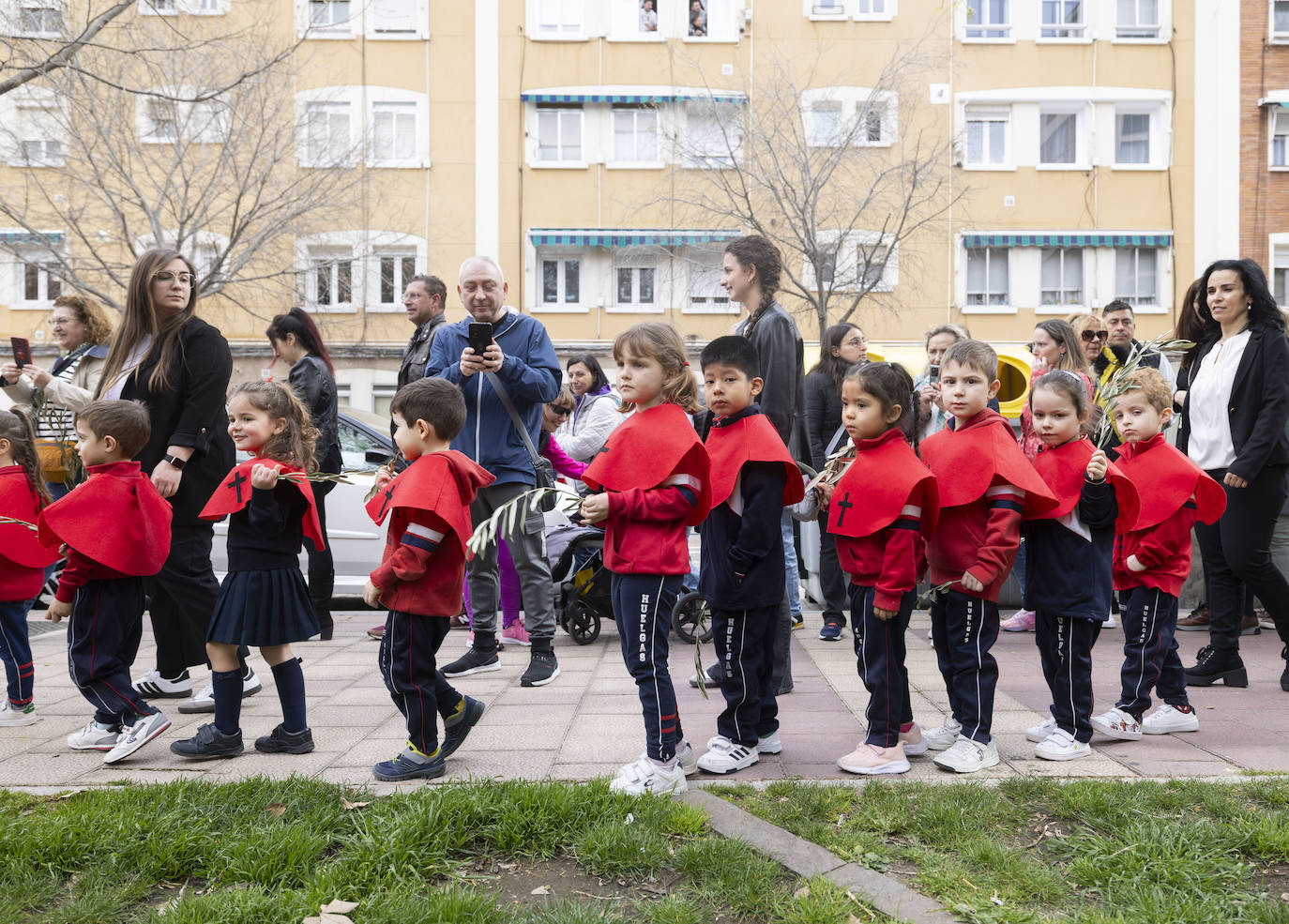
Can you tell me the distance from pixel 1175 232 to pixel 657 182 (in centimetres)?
1288

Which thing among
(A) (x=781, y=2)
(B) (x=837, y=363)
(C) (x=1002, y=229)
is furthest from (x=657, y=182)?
(B) (x=837, y=363)

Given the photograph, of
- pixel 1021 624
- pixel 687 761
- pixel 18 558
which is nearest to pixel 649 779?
pixel 687 761

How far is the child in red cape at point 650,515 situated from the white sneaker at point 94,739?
2295mm

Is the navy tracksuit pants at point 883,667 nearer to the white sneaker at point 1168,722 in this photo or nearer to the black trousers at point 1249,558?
the white sneaker at point 1168,722

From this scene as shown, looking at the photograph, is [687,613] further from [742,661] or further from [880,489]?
[880,489]

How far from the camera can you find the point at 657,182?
26.5m

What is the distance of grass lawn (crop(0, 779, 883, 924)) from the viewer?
9.41ft

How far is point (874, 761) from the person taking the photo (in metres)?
4.09

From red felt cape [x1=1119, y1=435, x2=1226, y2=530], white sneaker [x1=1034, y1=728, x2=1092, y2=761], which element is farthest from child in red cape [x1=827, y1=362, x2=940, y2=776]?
red felt cape [x1=1119, y1=435, x2=1226, y2=530]

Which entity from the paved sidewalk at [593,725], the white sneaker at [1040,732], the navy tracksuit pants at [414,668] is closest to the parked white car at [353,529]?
the paved sidewalk at [593,725]

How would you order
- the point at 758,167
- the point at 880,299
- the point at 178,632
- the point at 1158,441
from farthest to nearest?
the point at 880,299 < the point at 758,167 < the point at 178,632 < the point at 1158,441

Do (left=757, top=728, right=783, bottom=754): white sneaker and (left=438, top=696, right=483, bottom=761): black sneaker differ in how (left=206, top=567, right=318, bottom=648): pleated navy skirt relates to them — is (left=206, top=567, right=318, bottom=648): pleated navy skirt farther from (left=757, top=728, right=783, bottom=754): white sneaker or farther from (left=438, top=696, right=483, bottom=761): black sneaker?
(left=757, top=728, right=783, bottom=754): white sneaker

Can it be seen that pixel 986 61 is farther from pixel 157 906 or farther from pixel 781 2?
pixel 157 906

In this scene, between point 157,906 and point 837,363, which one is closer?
point 157,906
